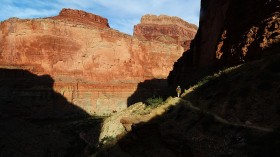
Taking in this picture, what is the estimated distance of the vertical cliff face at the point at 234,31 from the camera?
21.6m

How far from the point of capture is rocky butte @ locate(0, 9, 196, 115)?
194 ft

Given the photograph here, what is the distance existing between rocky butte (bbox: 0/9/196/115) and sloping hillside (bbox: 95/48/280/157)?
4004cm

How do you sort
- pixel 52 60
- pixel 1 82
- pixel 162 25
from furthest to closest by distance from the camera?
1. pixel 162 25
2. pixel 52 60
3. pixel 1 82

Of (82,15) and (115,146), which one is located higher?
(82,15)

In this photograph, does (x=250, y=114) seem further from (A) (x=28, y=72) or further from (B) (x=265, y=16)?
(A) (x=28, y=72)

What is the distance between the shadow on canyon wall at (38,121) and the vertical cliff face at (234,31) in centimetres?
1479

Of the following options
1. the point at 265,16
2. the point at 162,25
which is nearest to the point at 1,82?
the point at 265,16

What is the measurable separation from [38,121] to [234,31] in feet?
122

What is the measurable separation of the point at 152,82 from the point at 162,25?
7642 centimetres

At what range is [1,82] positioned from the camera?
52.1m

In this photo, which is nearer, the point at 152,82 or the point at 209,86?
the point at 209,86

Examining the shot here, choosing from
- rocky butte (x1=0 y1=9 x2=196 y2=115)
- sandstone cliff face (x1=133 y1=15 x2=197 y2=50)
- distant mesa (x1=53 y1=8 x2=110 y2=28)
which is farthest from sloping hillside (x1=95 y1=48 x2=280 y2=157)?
sandstone cliff face (x1=133 y1=15 x2=197 y2=50)

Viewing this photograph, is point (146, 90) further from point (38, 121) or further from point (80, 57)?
point (38, 121)

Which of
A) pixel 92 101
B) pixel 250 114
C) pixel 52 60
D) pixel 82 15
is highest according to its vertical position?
pixel 82 15
